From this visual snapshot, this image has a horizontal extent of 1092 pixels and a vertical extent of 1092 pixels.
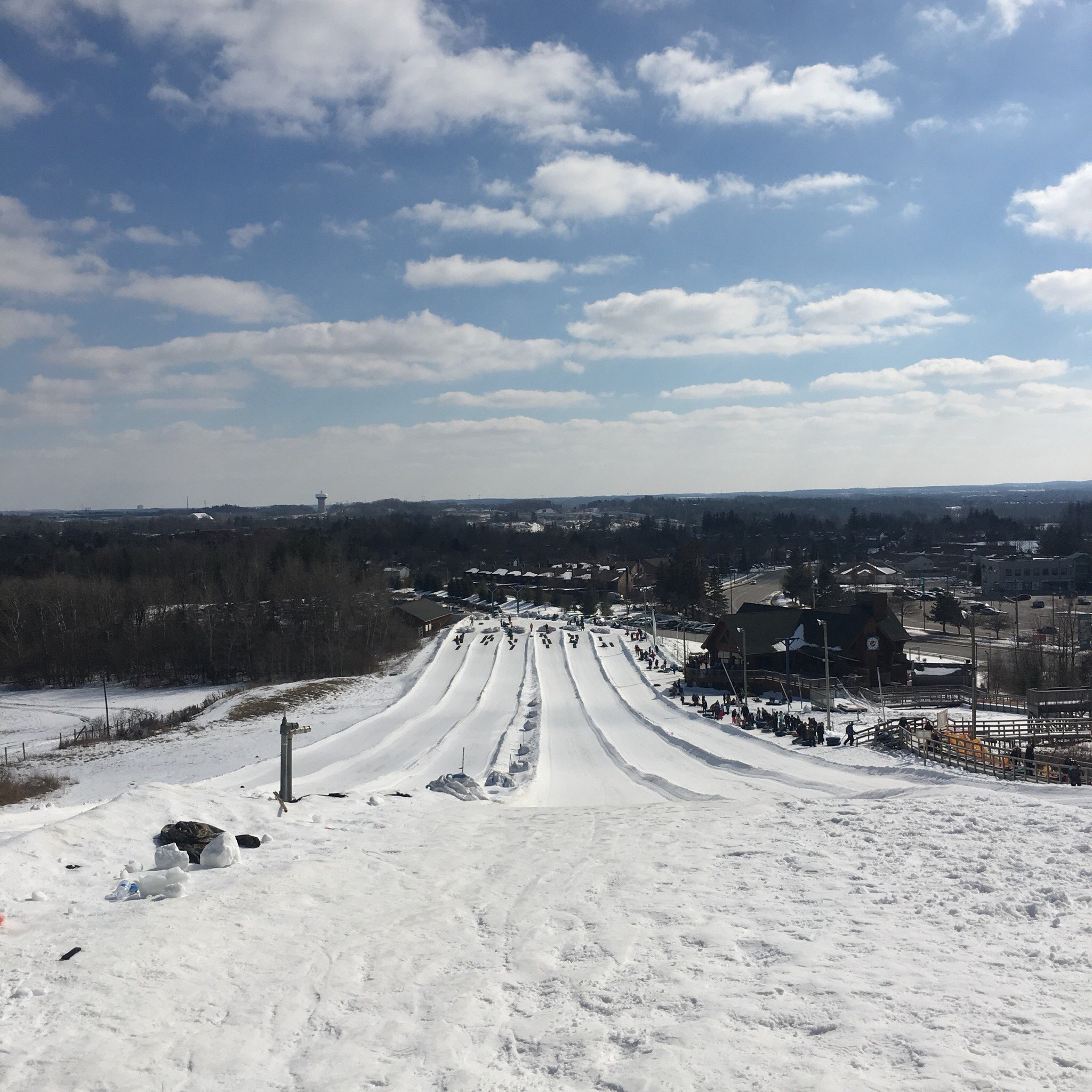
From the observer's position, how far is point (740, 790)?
2075 cm

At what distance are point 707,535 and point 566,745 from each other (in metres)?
147

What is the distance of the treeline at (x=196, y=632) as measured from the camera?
187ft

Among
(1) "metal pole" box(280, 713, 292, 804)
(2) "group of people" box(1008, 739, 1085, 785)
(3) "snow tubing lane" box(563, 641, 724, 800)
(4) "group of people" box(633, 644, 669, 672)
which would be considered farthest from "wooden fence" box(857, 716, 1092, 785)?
(4) "group of people" box(633, 644, 669, 672)

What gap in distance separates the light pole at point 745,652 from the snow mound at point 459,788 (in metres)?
19.2

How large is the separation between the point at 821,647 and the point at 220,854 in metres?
36.0

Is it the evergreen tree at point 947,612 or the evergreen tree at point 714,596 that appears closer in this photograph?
the evergreen tree at point 947,612

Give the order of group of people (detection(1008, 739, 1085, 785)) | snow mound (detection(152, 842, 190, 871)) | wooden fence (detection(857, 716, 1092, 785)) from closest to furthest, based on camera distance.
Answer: snow mound (detection(152, 842, 190, 871)), group of people (detection(1008, 739, 1085, 785)), wooden fence (detection(857, 716, 1092, 785))

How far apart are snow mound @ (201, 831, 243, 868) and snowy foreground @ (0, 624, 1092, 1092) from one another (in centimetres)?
26

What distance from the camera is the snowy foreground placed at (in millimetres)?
5938

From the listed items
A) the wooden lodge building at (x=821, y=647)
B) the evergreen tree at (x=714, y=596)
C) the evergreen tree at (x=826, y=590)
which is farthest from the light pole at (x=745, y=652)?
the evergreen tree at (x=826, y=590)

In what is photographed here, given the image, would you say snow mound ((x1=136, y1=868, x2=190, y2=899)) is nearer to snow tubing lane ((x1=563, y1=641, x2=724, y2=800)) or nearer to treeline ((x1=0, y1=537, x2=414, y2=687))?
snow tubing lane ((x1=563, y1=641, x2=724, y2=800))

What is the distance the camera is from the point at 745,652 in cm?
3956

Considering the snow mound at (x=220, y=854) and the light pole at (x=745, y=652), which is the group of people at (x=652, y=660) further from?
the snow mound at (x=220, y=854)

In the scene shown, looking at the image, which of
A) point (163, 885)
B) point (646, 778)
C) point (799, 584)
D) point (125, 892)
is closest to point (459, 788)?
point (646, 778)
